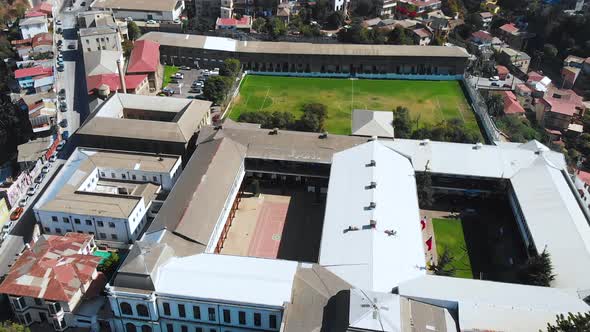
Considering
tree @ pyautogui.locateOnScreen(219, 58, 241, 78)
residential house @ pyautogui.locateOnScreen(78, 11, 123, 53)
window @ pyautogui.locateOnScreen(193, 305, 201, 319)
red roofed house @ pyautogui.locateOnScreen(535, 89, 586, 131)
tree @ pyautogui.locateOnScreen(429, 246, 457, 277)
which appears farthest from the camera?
residential house @ pyautogui.locateOnScreen(78, 11, 123, 53)

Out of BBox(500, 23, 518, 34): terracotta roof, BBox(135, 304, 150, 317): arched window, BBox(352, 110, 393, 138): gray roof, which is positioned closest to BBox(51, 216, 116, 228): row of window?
BBox(135, 304, 150, 317): arched window

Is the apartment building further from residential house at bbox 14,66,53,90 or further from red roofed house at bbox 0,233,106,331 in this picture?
residential house at bbox 14,66,53,90

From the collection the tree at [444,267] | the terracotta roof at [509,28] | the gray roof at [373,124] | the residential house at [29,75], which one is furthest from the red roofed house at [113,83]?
the terracotta roof at [509,28]

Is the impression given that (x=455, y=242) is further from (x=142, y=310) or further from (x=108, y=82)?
(x=108, y=82)

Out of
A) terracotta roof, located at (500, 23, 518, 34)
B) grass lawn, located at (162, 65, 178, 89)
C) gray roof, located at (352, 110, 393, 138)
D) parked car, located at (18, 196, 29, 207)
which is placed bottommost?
parked car, located at (18, 196, 29, 207)

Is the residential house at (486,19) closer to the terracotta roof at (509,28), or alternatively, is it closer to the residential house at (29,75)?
the terracotta roof at (509,28)
